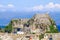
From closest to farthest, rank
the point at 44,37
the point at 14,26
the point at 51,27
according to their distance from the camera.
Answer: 1. the point at 44,37
2. the point at 51,27
3. the point at 14,26

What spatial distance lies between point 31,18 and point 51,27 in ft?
16.3

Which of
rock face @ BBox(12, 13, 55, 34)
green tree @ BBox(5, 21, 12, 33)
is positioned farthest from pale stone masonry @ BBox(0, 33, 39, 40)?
green tree @ BBox(5, 21, 12, 33)

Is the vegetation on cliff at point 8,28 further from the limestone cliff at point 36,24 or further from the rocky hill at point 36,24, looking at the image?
the limestone cliff at point 36,24

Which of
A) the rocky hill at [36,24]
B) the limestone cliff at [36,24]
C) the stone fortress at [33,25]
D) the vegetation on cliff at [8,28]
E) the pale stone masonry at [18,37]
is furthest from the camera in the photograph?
the vegetation on cliff at [8,28]

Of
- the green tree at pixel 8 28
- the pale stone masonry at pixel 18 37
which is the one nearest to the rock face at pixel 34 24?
the green tree at pixel 8 28

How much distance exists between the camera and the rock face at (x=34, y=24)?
57.1m

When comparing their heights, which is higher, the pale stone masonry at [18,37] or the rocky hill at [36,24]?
the rocky hill at [36,24]

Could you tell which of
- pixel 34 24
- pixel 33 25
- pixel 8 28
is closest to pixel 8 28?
pixel 8 28

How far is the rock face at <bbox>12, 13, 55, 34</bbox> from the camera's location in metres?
57.1

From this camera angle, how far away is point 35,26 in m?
58.1

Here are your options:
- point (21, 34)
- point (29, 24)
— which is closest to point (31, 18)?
point (29, 24)

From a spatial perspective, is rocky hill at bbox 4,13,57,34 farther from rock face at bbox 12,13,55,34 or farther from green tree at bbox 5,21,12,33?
green tree at bbox 5,21,12,33

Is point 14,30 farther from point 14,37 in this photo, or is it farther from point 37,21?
point 14,37

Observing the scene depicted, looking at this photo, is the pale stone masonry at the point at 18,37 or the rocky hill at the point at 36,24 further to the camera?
the rocky hill at the point at 36,24
